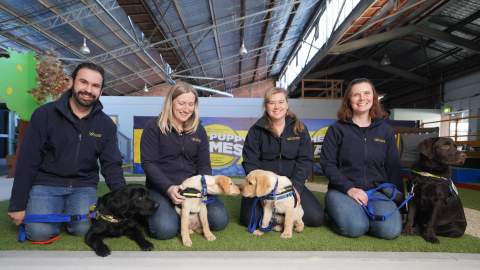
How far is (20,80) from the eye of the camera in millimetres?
6484

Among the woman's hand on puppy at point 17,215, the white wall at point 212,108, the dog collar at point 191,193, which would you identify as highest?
the white wall at point 212,108

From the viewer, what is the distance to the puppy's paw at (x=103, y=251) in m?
2.22

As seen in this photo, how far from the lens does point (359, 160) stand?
2.93 metres

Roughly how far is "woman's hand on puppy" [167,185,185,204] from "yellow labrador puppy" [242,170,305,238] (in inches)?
19.1

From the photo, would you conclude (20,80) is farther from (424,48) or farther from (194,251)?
(424,48)

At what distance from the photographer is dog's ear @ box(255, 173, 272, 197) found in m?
2.48

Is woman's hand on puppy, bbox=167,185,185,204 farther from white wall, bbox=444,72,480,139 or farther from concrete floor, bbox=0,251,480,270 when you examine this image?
white wall, bbox=444,72,480,139

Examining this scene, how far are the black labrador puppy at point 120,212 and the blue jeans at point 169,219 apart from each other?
132 mm

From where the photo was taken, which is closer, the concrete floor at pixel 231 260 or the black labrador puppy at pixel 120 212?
the concrete floor at pixel 231 260

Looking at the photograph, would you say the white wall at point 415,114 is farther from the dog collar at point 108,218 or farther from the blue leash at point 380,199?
the dog collar at point 108,218

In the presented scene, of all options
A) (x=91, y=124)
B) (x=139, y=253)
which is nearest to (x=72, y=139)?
(x=91, y=124)

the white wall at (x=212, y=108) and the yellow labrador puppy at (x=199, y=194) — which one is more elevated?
the white wall at (x=212, y=108)

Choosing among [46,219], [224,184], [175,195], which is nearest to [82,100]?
[46,219]

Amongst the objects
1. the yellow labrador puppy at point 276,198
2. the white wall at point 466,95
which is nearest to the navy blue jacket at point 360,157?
the yellow labrador puppy at point 276,198
